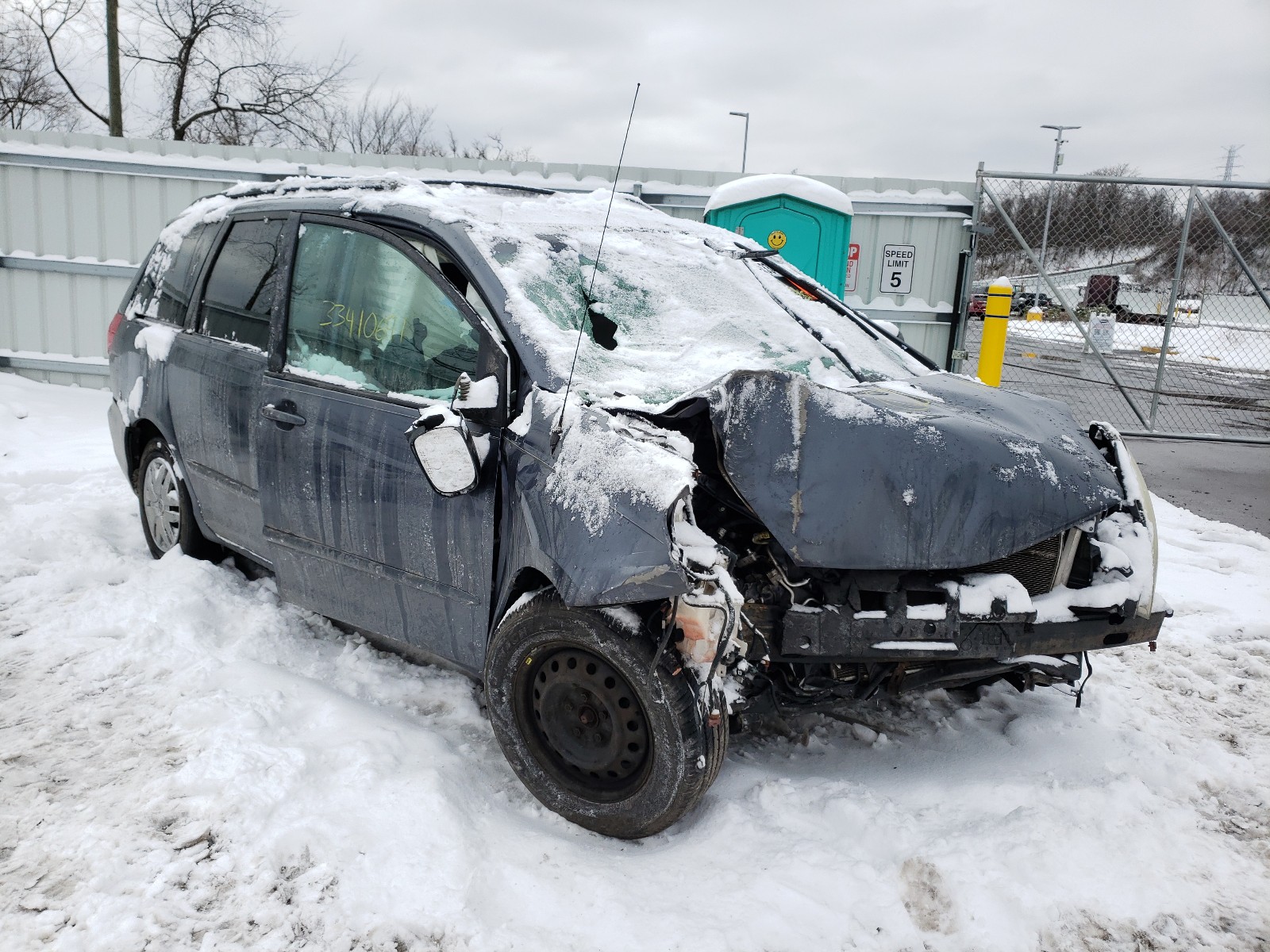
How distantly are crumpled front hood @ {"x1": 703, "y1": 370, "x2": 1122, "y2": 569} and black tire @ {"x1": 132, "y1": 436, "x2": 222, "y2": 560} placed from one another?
113 inches

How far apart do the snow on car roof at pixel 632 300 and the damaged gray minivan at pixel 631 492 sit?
14 mm

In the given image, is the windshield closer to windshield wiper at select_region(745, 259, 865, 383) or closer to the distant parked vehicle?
windshield wiper at select_region(745, 259, 865, 383)

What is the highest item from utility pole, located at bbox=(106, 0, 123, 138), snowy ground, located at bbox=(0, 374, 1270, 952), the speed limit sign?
utility pole, located at bbox=(106, 0, 123, 138)

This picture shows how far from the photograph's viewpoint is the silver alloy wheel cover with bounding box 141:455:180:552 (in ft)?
14.5

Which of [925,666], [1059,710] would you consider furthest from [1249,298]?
[925,666]

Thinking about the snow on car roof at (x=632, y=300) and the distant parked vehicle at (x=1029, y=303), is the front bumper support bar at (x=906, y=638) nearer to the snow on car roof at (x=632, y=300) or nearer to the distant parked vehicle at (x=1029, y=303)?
the snow on car roof at (x=632, y=300)

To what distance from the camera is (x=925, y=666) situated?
2.79 meters

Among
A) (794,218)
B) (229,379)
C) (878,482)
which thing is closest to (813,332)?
(878,482)

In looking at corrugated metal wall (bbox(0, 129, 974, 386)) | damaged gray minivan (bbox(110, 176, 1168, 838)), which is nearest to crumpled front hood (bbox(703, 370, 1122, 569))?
damaged gray minivan (bbox(110, 176, 1168, 838))

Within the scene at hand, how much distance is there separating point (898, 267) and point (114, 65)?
14228 millimetres

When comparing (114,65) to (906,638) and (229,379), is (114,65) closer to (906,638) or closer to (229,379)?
(229,379)

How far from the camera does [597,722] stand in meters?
2.60

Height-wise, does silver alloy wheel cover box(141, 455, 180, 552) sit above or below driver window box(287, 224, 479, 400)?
below

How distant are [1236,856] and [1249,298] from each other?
9.88 metres
